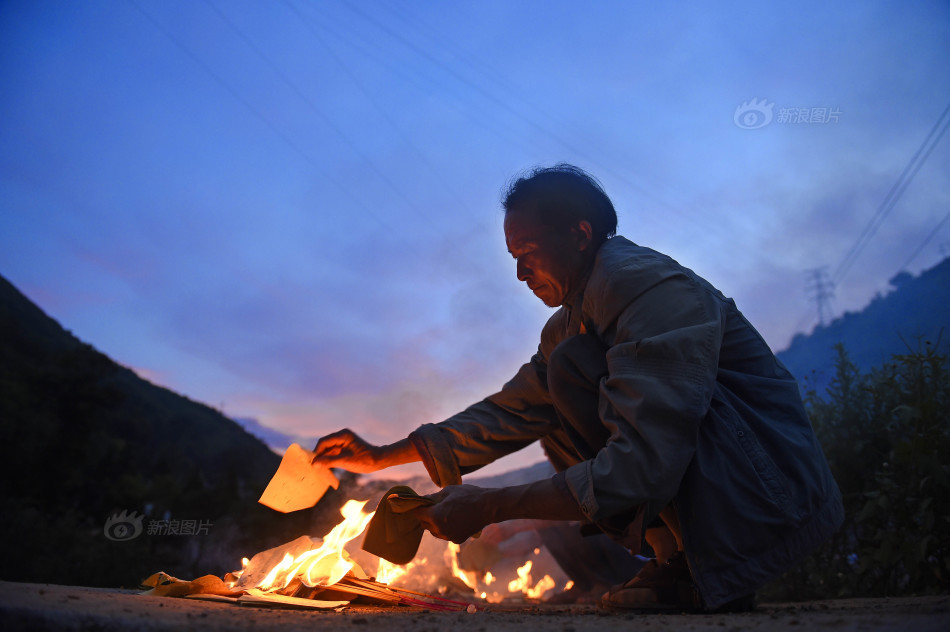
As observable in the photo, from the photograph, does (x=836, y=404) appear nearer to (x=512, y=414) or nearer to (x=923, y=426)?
(x=923, y=426)

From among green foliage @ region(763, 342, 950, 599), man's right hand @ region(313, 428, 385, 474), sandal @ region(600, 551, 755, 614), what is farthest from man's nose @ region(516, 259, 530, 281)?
green foliage @ region(763, 342, 950, 599)

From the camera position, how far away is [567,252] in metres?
2.31

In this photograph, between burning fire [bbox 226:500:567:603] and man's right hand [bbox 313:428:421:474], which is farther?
man's right hand [bbox 313:428:421:474]

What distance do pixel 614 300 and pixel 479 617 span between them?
1054 millimetres

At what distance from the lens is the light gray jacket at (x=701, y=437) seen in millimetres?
1467

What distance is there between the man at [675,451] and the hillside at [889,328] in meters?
1.66

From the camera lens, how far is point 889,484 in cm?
264

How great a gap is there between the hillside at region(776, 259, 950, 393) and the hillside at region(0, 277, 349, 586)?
478cm

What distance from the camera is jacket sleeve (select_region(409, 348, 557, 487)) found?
8.56ft

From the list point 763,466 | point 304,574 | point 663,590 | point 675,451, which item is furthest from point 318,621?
point 763,466

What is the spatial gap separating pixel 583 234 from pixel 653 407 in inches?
40.6


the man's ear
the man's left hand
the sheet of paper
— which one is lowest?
the sheet of paper

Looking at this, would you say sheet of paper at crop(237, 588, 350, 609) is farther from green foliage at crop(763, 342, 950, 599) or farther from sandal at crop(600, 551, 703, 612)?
green foliage at crop(763, 342, 950, 599)

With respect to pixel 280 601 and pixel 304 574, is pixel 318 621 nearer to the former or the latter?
pixel 280 601
